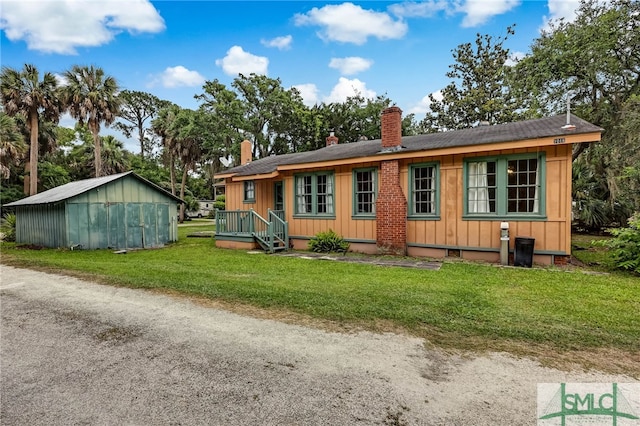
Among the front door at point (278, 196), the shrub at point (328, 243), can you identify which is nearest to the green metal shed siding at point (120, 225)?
the front door at point (278, 196)

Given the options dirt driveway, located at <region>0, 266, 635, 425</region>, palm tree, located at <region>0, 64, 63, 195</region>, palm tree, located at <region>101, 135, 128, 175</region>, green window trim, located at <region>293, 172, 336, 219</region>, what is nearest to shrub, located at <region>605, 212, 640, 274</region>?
dirt driveway, located at <region>0, 266, 635, 425</region>

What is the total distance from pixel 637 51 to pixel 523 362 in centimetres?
1892

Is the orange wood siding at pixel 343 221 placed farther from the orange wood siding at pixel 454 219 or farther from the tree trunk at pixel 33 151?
the tree trunk at pixel 33 151

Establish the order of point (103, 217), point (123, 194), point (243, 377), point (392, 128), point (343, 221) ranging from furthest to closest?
point (123, 194) < point (103, 217) < point (343, 221) < point (392, 128) < point (243, 377)

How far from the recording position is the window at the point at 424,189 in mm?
9578

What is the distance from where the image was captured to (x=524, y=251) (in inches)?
314

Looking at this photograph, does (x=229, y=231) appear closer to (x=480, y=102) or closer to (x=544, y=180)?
(x=544, y=180)

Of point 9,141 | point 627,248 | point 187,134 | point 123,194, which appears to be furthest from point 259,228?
point 9,141

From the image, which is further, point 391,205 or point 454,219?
point 391,205

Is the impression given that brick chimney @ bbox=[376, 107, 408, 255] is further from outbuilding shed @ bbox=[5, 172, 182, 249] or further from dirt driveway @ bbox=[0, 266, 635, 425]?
outbuilding shed @ bbox=[5, 172, 182, 249]

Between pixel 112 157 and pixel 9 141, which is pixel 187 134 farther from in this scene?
pixel 9 141

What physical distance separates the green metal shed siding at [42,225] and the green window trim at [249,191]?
22.1ft

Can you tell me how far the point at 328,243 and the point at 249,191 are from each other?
17.2ft

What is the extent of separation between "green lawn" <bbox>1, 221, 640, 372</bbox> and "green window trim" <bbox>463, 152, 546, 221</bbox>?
1537 mm
